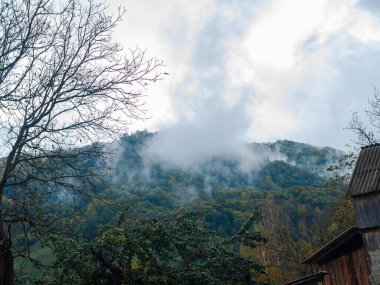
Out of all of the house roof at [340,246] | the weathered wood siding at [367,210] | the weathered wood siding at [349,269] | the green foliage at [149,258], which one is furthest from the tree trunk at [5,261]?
the weathered wood siding at [367,210]

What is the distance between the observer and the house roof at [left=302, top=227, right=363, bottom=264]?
1762cm

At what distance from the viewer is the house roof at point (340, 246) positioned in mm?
17616

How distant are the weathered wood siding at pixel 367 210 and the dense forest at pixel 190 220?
4.43m

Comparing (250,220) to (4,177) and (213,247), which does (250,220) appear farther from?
(4,177)

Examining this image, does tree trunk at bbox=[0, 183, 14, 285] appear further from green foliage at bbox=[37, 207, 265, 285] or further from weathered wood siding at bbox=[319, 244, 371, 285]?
weathered wood siding at bbox=[319, 244, 371, 285]

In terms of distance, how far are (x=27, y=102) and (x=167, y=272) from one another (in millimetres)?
6319

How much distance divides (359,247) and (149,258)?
10767 mm

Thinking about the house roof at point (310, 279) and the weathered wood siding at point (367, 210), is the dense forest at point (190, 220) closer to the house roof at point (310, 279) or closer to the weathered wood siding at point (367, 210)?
the house roof at point (310, 279)

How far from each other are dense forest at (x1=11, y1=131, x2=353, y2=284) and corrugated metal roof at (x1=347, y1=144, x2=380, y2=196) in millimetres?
4797

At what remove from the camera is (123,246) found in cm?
1164

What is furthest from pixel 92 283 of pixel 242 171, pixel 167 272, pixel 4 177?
pixel 242 171

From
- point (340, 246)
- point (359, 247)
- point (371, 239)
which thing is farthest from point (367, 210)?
point (340, 246)

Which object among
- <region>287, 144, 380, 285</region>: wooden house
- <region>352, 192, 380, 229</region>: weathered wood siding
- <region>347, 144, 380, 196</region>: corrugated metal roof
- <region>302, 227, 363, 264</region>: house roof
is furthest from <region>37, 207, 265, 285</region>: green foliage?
<region>347, 144, 380, 196</region>: corrugated metal roof

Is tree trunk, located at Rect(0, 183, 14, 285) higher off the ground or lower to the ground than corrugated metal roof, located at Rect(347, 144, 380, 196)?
lower
